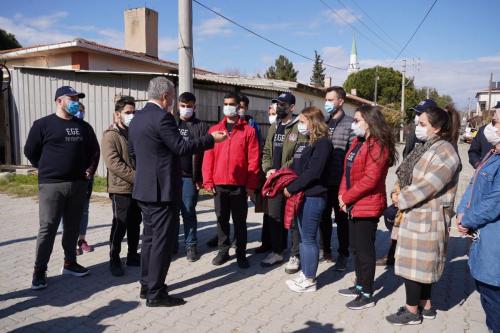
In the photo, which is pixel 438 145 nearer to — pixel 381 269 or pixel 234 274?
pixel 381 269

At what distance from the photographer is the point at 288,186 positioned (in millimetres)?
4082

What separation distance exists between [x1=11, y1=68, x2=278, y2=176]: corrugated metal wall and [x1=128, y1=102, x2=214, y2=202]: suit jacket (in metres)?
6.70

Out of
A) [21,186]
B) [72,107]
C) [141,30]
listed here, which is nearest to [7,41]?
[141,30]

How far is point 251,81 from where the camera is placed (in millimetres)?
15758

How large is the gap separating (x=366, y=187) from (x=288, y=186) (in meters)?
0.84

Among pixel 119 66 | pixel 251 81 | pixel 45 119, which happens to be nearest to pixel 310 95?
pixel 251 81

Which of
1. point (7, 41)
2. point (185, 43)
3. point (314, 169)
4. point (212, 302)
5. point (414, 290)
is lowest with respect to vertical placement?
point (212, 302)

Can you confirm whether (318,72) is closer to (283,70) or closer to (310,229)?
(283,70)

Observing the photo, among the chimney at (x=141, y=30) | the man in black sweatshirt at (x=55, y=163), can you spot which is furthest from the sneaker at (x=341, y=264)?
the chimney at (x=141, y=30)

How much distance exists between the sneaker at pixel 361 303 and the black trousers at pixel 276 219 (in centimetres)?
137

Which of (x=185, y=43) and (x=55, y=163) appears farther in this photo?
(x=185, y=43)

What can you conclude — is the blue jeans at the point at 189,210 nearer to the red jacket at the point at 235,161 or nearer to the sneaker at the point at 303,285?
the red jacket at the point at 235,161

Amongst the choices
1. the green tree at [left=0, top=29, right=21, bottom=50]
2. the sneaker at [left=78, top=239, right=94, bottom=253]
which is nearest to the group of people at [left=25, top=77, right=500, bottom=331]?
the sneaker at [left=78, top=239, right=94, bottom=253]

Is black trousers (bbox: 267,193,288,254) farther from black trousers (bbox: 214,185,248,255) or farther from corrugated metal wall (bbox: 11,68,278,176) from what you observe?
corrugated metal wall (bbox: 11,68,278,176)
